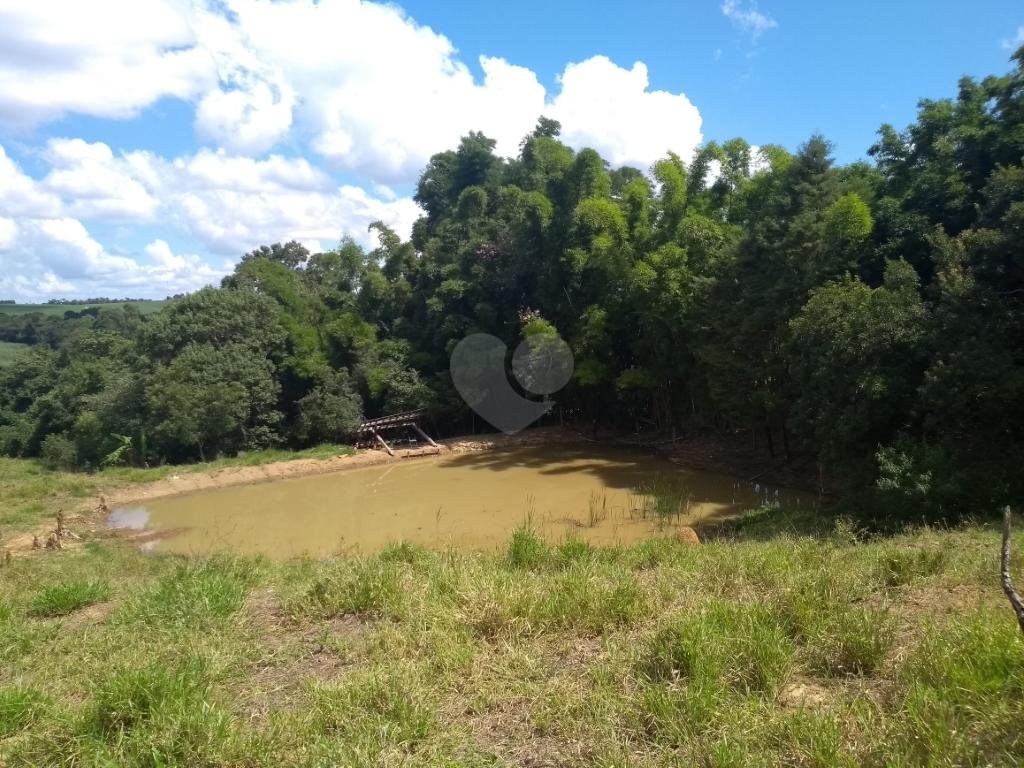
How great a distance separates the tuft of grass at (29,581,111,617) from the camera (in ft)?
16.5

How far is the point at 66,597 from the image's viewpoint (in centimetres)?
512

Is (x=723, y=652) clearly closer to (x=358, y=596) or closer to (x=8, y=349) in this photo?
(x=358, y=596)

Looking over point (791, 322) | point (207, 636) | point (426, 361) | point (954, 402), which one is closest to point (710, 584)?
point (207, 636)

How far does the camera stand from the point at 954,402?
26.8 ft

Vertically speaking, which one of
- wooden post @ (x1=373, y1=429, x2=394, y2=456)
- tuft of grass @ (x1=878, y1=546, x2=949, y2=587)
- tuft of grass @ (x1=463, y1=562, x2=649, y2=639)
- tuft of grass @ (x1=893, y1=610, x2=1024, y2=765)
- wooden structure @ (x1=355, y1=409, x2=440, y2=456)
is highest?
tuft of grass @ (x1=893, y1=610, x2=1024, y2=765)

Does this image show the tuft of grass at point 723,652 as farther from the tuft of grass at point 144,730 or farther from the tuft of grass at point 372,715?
the tuft of grass at point 144,730

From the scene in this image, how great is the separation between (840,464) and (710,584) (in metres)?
6.11

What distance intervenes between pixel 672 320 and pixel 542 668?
43.5 ft

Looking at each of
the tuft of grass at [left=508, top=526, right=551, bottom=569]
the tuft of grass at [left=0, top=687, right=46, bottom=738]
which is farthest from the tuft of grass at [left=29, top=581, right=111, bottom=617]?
the tuft of grass at [left=508, top=526, right=551, bottom=569]

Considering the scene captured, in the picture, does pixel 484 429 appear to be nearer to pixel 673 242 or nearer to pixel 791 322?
pixel 673 242

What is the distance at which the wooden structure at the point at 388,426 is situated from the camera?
19.8 m

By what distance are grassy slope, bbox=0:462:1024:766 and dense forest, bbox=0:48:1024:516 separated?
455 centimetres

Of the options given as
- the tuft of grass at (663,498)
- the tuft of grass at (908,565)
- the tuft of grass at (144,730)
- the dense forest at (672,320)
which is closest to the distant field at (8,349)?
the dense forest at (672,320)

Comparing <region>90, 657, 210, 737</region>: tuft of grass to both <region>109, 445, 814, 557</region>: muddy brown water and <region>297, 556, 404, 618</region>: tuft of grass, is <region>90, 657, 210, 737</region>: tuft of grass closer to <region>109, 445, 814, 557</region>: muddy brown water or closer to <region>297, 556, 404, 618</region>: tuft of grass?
<region>297, 556, 404, 618</region>: tuft of grass
